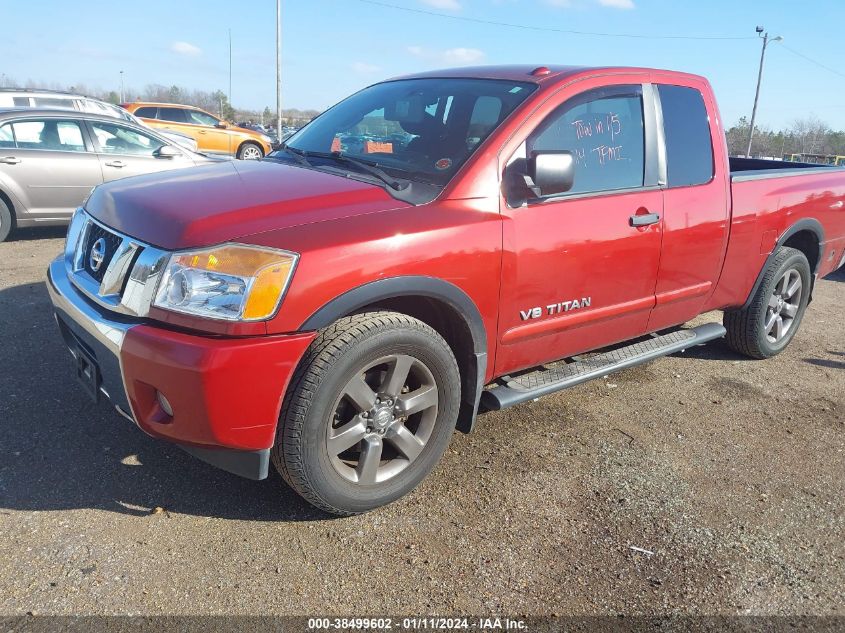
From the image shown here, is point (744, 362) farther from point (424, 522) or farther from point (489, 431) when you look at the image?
→ point (424, 522)

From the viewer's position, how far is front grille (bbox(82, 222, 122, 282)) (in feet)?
8.86

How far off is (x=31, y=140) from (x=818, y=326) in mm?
8536

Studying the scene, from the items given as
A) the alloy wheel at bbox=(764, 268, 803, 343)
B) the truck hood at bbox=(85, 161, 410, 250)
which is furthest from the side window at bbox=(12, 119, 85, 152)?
the alloy wheel at bbox=(764, 268, 803, 343)

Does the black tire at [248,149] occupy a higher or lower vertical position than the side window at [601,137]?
lower

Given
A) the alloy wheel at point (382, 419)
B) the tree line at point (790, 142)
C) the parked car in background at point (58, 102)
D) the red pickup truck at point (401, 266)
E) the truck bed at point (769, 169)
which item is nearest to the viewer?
the red pickup truck at point (401, 266)

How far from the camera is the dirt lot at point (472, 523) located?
2342 mm

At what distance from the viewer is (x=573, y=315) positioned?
331 cm

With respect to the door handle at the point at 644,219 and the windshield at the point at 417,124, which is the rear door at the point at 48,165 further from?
the door handle at the point at 644,219

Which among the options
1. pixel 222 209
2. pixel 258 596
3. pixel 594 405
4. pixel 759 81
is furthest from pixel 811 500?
pixel 759 81

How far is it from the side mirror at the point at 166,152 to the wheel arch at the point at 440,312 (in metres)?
6.66

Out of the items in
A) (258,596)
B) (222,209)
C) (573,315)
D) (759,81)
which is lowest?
(258,596)

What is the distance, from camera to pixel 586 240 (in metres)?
3.18

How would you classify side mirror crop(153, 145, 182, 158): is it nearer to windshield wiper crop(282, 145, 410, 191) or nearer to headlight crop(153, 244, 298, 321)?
windshield wiper crop(282, 145, 410, 191)

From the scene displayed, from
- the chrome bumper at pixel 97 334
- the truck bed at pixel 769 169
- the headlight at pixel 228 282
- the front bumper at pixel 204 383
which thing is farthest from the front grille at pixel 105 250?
the truck bed at pixel 769 169
